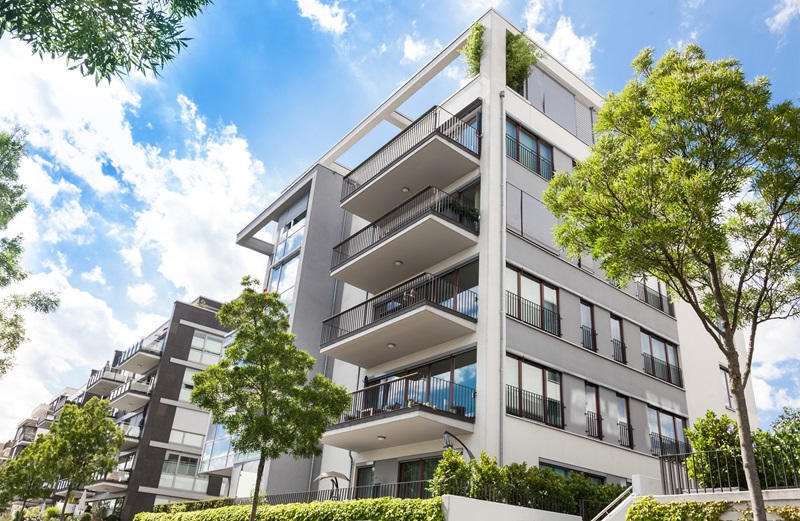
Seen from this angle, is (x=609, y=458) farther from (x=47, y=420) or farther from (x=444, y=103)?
(x=47, y=420)

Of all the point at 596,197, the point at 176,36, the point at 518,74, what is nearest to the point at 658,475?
the point at 596,197

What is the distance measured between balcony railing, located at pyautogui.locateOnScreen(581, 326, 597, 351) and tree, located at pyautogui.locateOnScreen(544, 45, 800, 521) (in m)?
9.13

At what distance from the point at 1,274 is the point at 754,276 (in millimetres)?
19952

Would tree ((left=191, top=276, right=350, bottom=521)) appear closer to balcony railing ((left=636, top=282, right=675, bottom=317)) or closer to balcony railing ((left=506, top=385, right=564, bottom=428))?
balcony railing ((left=506, top=385, right=564, bottom=428))

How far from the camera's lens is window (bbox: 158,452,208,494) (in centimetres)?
4322

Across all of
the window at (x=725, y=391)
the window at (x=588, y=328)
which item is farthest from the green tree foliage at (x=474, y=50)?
the window at (x=725, y=391)

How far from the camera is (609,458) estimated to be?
70.2ft

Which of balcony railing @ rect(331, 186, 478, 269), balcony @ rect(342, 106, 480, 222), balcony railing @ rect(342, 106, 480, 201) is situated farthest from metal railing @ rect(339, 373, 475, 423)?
balcony railing @ rect(342, 106, 480, 201)

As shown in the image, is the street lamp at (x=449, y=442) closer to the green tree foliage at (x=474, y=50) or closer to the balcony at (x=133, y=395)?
the green tree foliage at (x=474, y=50)

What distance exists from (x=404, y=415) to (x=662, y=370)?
12.6 meters

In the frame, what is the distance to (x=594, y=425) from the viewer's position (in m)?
21.6

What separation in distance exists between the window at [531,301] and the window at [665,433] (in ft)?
19.3

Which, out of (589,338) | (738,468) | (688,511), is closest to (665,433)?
(589,338)

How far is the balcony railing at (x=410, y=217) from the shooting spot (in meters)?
21.9
